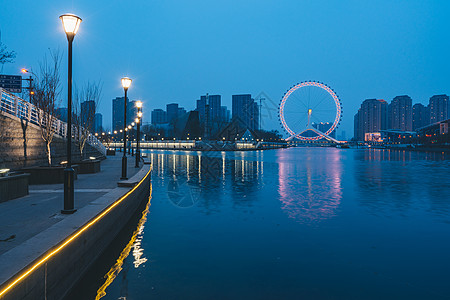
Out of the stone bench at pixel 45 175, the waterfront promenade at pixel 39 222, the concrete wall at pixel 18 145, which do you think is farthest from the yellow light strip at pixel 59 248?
the concrete wall at pixel 18 145

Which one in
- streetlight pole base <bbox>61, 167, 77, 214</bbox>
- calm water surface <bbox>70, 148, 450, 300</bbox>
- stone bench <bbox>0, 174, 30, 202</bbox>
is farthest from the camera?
stone bench <bbox>0, 174, 30, 202</bbox>

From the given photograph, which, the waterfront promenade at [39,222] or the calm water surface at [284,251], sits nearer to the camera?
the waterfront promenade at [39,222]

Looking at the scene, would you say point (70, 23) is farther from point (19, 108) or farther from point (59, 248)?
point (19, 108)

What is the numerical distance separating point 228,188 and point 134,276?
13.2 m

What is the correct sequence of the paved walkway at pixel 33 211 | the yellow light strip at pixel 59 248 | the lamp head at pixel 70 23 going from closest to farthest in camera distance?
the yellow light strip at pixel 59 248 < the paved walkway at pixel 33 211 < the lamp head at pixel 70 23

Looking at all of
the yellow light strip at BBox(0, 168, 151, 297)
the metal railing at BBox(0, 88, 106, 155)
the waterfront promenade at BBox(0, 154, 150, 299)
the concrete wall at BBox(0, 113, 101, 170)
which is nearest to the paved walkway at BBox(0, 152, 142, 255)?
the waterfront promenade at BBox(0, 154, 150, 299)

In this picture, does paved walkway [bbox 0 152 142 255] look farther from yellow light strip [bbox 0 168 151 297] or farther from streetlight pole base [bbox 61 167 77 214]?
yellow light strip [bbox 0 168 151 297]

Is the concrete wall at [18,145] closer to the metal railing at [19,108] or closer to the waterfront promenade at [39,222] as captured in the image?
the metal railing at [19,108]

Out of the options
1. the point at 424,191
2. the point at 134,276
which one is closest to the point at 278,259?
the point at 134,276

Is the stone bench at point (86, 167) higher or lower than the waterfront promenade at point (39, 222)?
higher

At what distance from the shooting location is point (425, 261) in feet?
26.5

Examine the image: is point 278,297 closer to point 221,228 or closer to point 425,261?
point 425,261

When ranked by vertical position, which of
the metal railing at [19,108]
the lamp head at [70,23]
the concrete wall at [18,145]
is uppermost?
the lamp head at [70,23]

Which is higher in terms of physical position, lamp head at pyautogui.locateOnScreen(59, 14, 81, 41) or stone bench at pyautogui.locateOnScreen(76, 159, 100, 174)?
lamp head at pyautogui.locateOnScreen(59, 14, 81, 41)
